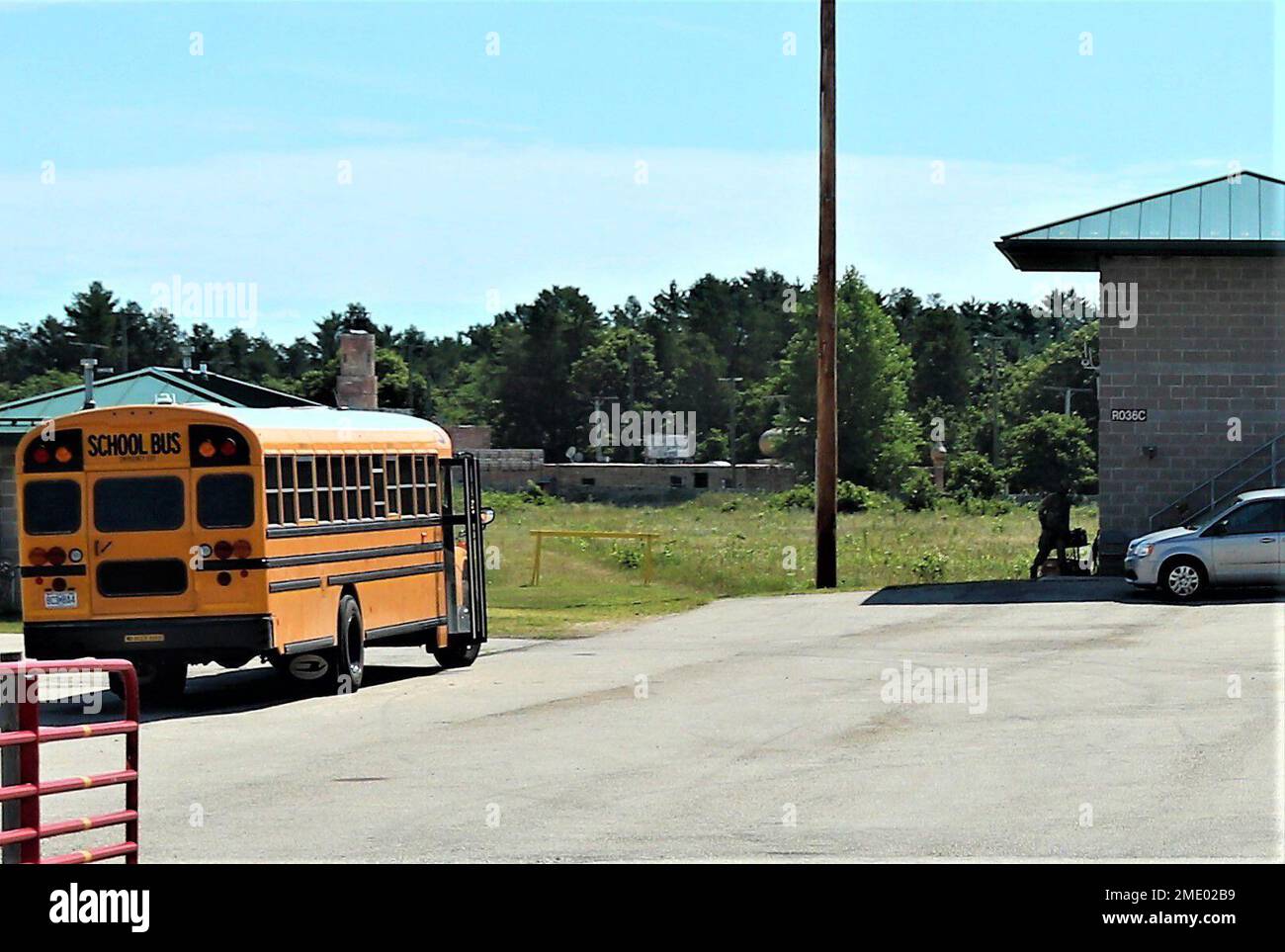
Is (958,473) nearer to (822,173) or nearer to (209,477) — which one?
(822,173)

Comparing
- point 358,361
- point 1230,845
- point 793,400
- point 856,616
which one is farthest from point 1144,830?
point 793,400

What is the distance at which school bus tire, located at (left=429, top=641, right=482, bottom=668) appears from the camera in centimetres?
2250

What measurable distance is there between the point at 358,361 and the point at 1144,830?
34.9 m

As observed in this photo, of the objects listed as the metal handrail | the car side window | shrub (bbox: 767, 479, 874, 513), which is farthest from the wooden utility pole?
shrub (bbox: 767, 479, 874, 513)

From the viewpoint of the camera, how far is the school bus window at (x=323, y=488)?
19344 mm

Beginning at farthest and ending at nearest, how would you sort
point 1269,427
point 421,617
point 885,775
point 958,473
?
1. point 958,473
2. point 1269,427
3. point 421,617
4. point 885,775

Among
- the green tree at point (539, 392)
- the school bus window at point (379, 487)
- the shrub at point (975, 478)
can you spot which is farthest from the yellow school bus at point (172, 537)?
the green tree at point (539, 392)

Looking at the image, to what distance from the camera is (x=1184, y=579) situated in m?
28.2

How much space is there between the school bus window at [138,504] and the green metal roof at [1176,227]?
18.8 m

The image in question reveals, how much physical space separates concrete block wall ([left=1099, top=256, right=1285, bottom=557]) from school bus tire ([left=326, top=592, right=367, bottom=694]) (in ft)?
57.2

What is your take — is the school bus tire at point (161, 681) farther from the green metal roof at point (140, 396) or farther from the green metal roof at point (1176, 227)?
the green metal roof at point (1176, 227)

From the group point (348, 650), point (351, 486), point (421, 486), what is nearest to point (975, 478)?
point (421, 486)
